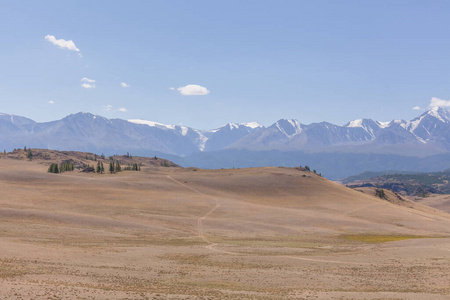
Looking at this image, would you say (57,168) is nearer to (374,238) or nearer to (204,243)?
(204,243)

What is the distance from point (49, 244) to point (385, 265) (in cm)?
4657

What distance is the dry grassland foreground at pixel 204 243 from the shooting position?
40.9 m

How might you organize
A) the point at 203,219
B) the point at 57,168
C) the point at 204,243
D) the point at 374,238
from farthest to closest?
the point at 57,168, the point at 203,219, the point at 374,238, the point at 204,243

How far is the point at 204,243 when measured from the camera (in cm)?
7294

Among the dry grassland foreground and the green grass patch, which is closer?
the dry grassland foreground

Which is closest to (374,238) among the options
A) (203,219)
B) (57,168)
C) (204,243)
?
(203,219)

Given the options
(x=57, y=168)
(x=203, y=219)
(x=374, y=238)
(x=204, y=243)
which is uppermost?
(x=57, y=168)

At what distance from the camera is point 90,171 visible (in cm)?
18238

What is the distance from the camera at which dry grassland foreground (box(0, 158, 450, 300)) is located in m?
40.9

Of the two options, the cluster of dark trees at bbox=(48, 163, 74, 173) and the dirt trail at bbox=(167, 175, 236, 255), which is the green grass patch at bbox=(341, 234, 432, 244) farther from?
the cluster of dark trees at bbox=(48, 163, 74, 173)

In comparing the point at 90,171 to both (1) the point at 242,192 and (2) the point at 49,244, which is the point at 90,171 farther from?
(2) the point at 49,244

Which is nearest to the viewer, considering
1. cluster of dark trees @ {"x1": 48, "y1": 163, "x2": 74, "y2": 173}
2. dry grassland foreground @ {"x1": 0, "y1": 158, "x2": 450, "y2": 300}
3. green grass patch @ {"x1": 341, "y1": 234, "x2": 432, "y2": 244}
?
dry grassland foreground @ {"x1": 0, "y1": 158, "x2": 450, "y2": 300}

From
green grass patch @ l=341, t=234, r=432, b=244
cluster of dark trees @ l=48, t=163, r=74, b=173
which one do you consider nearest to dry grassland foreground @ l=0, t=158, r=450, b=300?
green grass patch @ l=341, t=234, r=432, b=244

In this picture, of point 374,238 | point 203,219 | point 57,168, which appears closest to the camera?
point 374,238
